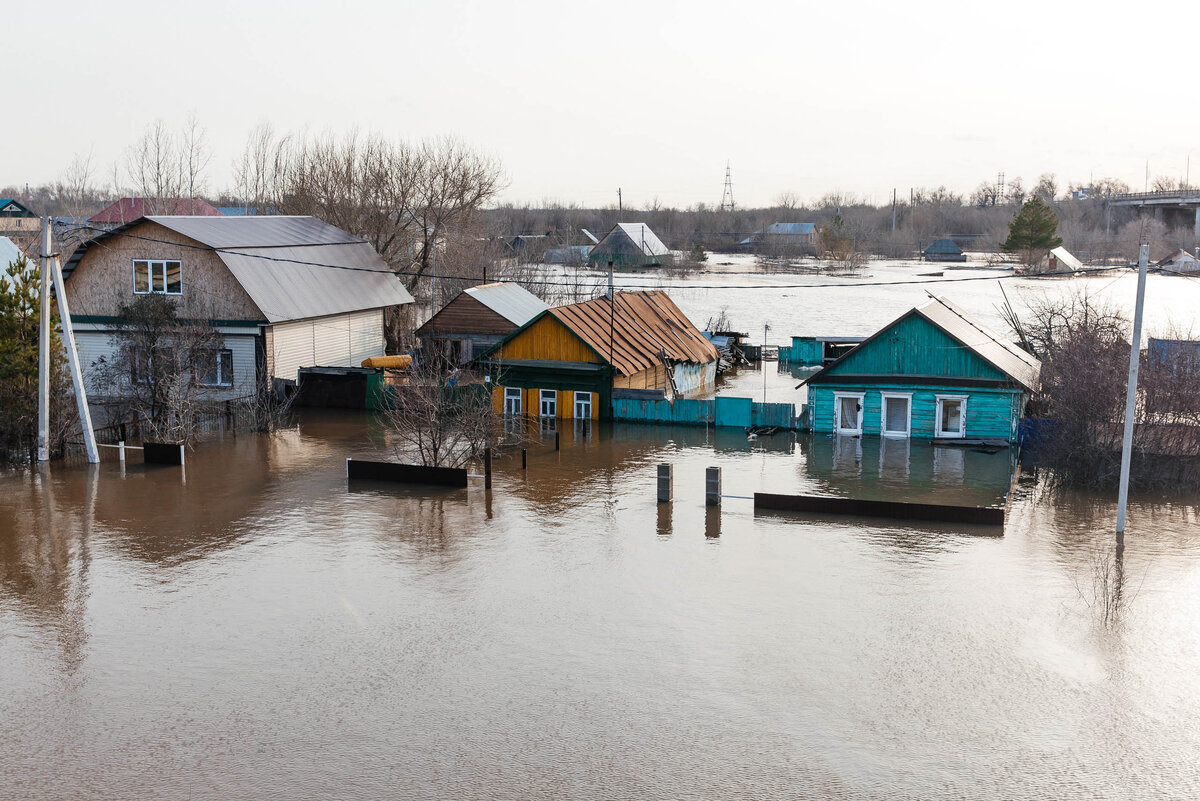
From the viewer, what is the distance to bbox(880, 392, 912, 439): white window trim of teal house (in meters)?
29.9

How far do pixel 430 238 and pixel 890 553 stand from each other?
124 feet

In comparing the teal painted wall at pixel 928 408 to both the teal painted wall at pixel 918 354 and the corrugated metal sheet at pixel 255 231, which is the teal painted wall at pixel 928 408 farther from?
the corrugated metal sheet at pixel 255 231

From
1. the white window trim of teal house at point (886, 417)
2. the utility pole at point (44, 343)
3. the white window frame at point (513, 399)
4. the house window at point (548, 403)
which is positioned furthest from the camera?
the white window frame at point (513, 399)

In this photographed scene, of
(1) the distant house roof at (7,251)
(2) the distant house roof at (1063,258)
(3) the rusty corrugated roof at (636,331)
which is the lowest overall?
(3) the rusty corrugated roof at (636,331)

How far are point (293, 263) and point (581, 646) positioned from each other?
89.9 feet

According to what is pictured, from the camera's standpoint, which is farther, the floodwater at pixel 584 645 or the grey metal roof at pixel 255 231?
the grey metal roof at pixel 255 231

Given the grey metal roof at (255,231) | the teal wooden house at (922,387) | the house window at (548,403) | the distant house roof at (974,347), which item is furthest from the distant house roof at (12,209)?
the teal wooden house at (922,387)

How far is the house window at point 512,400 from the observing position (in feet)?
111

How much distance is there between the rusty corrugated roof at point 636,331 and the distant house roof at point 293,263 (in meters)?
7.91

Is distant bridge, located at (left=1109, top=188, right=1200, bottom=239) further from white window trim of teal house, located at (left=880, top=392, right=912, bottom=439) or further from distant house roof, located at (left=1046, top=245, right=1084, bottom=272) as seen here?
white window trim of teal house, located at (left=880, top=392, right=912, bottom=439)

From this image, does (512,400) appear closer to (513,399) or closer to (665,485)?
(513,399)

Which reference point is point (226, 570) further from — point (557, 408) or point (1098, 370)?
point (1098, 370)

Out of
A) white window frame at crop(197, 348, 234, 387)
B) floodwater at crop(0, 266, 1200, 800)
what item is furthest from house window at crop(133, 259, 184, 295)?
floodwater at crop(0, 266, 1200, 800)

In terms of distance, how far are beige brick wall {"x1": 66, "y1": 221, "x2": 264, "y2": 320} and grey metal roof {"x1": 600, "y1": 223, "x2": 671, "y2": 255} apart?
243 feet
